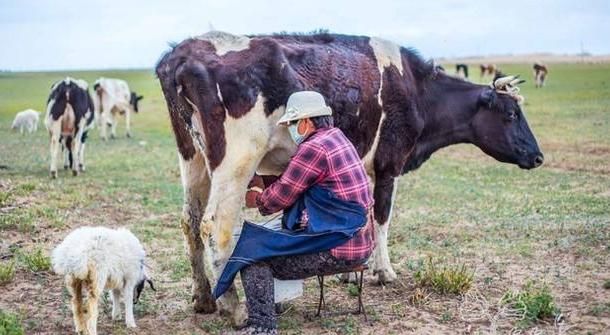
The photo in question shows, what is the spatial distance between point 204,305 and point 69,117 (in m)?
11.0

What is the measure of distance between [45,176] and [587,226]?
11514 mm

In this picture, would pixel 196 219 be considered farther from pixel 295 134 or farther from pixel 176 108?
pixel 295 134

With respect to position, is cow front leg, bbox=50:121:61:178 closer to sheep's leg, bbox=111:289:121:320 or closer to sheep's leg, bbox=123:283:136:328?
sheep's leg, bbox=111:289:121:320

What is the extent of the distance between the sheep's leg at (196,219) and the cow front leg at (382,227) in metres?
2.01

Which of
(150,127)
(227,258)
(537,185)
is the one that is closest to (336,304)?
(227,258)

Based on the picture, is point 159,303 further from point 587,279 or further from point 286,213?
point 587,279

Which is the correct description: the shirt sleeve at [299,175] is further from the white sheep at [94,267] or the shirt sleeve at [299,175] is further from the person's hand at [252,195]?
the white sheep at [94,267]

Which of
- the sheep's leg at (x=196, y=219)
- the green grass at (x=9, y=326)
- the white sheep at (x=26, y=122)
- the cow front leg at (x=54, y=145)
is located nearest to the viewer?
the green grass at (x=9, y=326)

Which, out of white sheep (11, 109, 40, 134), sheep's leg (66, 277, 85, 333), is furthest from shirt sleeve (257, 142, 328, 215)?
white sheep (11, 109, 40, 134)

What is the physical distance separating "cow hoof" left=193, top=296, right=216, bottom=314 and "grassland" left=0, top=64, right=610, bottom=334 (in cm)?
9

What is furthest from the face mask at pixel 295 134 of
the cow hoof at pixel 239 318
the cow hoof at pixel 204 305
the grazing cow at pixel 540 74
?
the grazing cow at pixel 540 74

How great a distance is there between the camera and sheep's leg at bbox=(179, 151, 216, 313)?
689 cm

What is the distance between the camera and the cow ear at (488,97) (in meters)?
8.83

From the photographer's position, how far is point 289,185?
18.8ft
